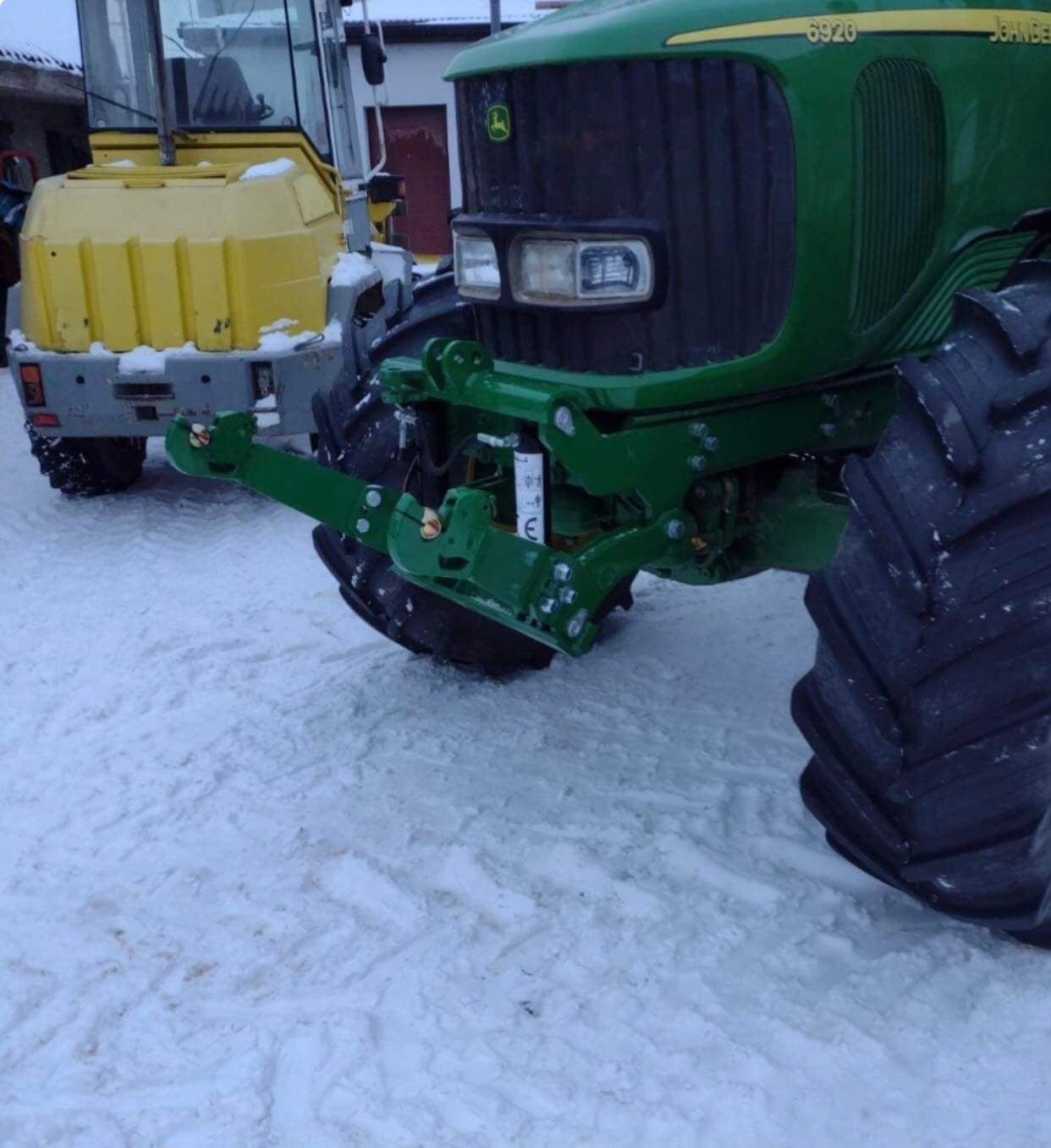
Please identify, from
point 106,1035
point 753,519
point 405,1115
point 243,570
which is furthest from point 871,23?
point 243,570

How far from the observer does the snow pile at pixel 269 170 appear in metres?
6.02

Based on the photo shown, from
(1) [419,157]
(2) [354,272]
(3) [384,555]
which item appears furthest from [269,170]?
(1) [419,157]

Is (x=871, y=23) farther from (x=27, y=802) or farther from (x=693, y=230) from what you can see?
(x=27, y=802)

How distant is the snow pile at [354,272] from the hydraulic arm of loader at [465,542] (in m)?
3.32

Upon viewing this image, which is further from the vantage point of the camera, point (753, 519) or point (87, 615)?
point (87, 615)

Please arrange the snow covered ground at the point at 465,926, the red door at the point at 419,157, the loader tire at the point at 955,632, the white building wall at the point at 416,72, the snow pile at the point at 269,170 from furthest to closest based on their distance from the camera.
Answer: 1. the red door at the point at 419,157
2. the white building wall at the point at 416,72
3. the snow pile at the point at 269,170
4. the snow covered ground at the point at 465,926
5. the loader tire at the point at 955,632

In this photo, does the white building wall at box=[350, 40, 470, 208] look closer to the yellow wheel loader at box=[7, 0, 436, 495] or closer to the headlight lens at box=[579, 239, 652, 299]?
the yellow wheel loader at box=[7, 0, 436, 495]

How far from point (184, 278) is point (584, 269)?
3.65m

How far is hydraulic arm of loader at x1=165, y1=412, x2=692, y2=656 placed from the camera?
258 centimetres

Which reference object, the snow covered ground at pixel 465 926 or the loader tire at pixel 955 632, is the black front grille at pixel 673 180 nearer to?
the loader tire at pixel 955 632

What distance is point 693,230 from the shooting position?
2.54 m

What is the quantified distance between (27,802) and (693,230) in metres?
2.23

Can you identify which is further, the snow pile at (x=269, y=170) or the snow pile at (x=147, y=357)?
the snow pile at (x=269, y=170)

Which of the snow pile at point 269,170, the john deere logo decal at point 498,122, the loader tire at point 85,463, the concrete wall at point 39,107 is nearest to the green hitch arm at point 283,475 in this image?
the john deere logo decal at point 498,122
